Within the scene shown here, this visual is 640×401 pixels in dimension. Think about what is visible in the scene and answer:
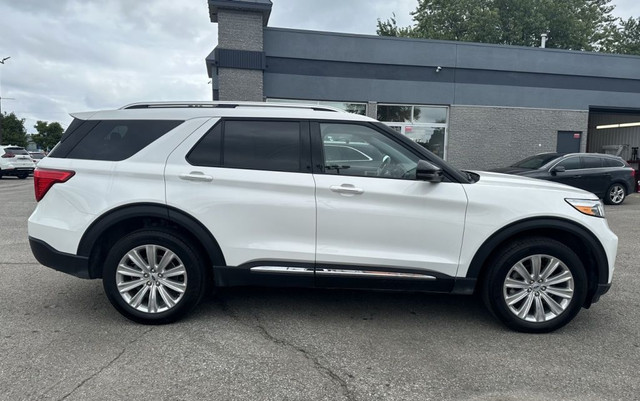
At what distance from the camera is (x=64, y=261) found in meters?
3.50

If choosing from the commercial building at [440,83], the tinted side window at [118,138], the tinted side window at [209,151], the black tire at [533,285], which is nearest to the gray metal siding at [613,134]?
the commercial building at [440,83]

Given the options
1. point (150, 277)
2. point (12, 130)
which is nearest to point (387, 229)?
point (150, 277)

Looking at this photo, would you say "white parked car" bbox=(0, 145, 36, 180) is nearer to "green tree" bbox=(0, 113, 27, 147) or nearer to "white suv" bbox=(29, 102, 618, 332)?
"white suv" bbox=(29, 102, 618, 332)

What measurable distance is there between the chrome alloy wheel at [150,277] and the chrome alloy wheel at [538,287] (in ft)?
8.92

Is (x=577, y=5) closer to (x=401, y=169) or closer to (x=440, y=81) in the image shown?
(x=440, y=81)

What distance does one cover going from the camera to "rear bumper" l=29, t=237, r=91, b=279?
348 centimetres

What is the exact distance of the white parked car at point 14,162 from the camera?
1939cm

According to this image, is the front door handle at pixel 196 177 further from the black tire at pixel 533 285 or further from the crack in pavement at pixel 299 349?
the black tire at pixel 533 285

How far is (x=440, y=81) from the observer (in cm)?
1585

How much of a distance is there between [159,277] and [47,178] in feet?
4.24

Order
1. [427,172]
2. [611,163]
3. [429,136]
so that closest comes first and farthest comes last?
1. [427,172]
2. [611,163]
3. [429,136]

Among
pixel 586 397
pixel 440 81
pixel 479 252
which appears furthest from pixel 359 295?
pixel 440 81

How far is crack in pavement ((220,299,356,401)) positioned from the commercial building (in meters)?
11.6

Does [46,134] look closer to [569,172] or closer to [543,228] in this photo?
[569,172]
